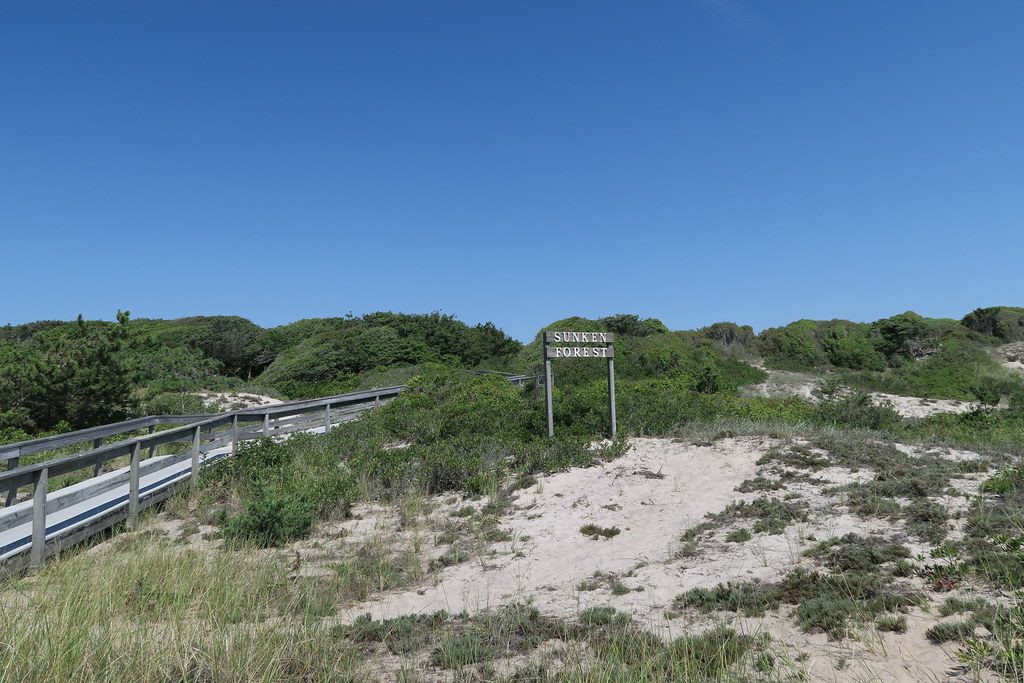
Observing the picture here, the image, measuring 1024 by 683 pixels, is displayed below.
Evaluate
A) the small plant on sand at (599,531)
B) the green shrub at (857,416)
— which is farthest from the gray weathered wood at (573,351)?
the green shrub at (857,416)

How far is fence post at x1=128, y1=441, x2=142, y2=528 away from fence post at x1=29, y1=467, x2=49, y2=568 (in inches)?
82.3

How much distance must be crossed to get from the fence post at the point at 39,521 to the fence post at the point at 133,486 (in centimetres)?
209

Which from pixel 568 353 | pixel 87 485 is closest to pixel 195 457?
pixel 87 485

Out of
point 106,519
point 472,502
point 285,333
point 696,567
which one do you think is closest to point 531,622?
A: point 696,567

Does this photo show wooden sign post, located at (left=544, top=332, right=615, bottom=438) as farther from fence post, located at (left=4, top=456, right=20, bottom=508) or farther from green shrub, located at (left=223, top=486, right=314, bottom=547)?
fence post, located at (left=4, top=456, right=20, bottom=508)

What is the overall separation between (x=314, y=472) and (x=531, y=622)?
6.86 metres

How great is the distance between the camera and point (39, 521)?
694cm

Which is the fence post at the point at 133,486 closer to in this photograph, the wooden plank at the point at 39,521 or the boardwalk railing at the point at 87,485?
the boardwalk railing at the point at 87,485

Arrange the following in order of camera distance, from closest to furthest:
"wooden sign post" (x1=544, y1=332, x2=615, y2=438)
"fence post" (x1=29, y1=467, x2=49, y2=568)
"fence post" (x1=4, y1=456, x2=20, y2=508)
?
"fence post" (x1=29, y1=467, x2=49, y2=568) < "fence post" (x1=4, y1=456, x2=20, y2=508) < "wooden sign post" (x1=544, y1=332, x2=615, y2=438)

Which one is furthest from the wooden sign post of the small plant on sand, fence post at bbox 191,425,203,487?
fence post at bbox 191,425,203,487

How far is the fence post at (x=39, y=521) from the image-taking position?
6839mm

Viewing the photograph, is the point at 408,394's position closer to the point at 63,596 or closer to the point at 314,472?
the point at 314,472

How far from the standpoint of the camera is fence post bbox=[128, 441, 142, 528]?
912 cm

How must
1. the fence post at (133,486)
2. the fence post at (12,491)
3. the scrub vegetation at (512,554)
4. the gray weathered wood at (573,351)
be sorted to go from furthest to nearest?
the gray weathered wood at (573,351) → the fence post at (133,486) → the fence post at (12,491) → the scrub vegetation at (512,554)
